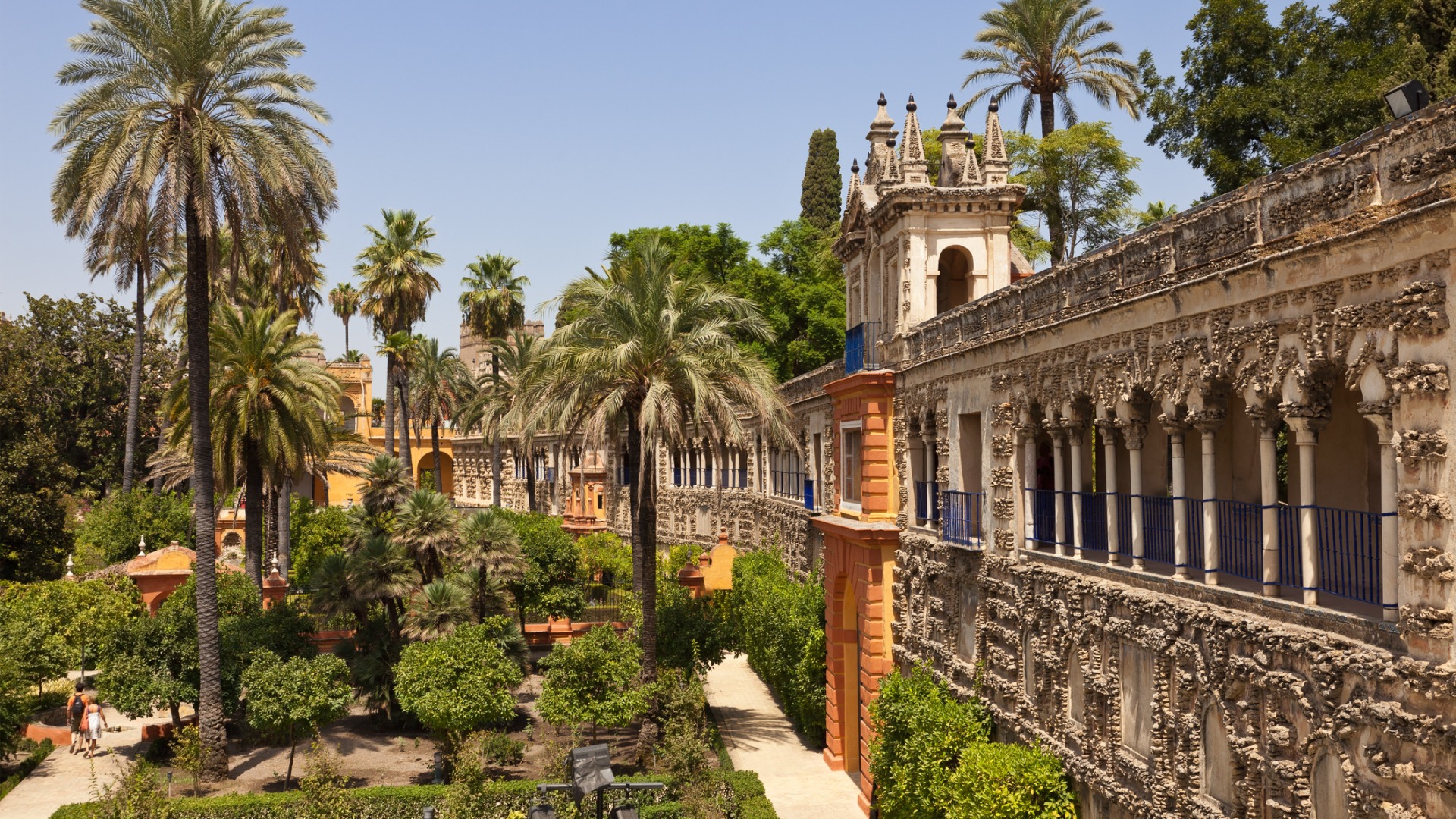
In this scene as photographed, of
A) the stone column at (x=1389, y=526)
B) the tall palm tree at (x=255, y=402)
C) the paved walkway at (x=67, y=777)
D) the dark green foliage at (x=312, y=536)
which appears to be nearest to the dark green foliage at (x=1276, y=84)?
the stone column at (x=1389, y=526)

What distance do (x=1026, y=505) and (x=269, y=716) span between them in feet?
55.0

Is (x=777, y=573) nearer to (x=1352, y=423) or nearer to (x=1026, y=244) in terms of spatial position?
(x=1026, y=244)

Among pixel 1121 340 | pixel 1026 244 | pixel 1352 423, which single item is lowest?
pixel 1352 423

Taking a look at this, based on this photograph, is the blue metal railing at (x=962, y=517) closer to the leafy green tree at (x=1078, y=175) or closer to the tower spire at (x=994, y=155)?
the tower spire at (x=994, y=155)

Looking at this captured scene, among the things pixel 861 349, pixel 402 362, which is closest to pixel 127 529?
pixel 402 362

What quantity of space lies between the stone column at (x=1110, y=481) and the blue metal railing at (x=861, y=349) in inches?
398

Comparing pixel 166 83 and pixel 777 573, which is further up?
pixel 166 83

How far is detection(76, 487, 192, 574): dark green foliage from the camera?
1911 inches

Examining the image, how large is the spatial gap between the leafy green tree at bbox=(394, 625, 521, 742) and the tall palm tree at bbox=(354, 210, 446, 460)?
1177 inches

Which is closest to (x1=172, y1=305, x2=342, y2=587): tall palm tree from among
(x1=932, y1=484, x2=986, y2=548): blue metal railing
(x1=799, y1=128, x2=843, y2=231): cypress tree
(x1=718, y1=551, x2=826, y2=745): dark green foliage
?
(x1=718, y1=551, x2=826, y2=745): dark green foliage

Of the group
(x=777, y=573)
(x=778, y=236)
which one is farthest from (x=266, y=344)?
Answer: (x=778, y=236)

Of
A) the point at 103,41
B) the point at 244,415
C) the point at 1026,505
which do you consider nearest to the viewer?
the point at 1026,505

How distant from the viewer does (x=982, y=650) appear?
61.7 ft

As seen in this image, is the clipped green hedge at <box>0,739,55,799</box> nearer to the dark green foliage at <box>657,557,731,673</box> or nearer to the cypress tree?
the dark green foliage at <box>657,557,731,673</box>
